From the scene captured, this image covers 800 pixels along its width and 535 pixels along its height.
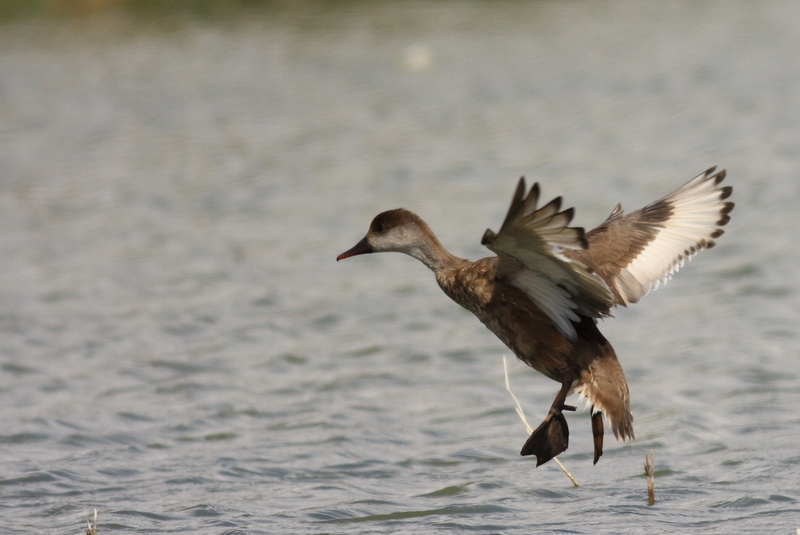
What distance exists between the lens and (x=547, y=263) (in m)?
4.95

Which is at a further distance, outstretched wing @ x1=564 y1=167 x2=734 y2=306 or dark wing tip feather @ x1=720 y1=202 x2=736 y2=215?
dark wing tip feather @ x1=720 y1=202 x2=736 y2=215

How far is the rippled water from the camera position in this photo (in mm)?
6480

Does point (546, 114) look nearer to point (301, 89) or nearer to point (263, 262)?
point (301, 89)

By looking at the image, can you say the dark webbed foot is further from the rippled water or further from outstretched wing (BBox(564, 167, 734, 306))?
outstretched wing (BBox(564, 167, 734, 306))

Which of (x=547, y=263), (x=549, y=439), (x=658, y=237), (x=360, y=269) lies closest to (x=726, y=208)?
(x=658, y=237)

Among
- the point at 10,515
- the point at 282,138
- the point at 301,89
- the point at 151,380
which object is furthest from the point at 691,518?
the point at 301,89

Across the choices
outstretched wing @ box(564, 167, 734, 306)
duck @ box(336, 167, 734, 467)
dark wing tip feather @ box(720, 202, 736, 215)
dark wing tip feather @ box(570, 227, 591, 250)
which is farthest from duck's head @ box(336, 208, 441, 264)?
dark wing tip feather @ box(720, 202, 736, 215)

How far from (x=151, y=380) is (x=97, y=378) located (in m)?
0.43

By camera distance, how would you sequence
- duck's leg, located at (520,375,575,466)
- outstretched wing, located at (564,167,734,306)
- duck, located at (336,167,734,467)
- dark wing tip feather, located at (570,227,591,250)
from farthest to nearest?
1. outstretched wing, located at (564,167,734,306)
2. duck's leg, located at (520,375,575,466)
3. duck, located at (336,167,734,467)
4. dark wing tip feather, located at (570,227,591,250)

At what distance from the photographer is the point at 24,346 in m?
9.18

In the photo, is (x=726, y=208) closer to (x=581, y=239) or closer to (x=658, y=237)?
(x=658, y=237)

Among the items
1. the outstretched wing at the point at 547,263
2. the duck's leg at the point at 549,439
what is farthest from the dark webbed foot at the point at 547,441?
the outstretched wing at the point at 547,263

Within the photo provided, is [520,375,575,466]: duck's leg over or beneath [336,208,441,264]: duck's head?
beneath

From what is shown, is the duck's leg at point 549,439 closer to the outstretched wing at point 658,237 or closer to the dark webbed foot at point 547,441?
the dark webbed foot at point 547,441
